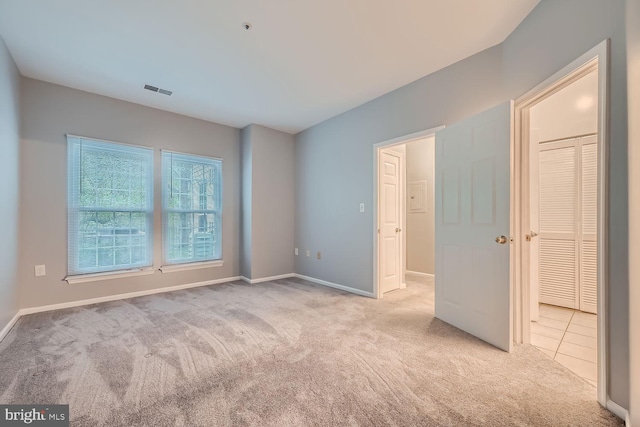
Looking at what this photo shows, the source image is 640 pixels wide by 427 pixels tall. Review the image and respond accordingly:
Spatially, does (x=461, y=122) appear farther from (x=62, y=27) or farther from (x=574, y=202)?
(x=62, y=27)

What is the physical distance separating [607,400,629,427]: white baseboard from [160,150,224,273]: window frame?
174 inches

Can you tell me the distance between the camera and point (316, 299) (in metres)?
3.55

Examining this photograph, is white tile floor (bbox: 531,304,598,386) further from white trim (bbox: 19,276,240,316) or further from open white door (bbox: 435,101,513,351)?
white trim (bbox: 19,276,240,316)

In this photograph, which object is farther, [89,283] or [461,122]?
[89,283]

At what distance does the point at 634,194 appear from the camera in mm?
1352

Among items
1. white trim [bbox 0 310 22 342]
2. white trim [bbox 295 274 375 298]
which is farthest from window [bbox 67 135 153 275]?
white trim [bbox 295 274 375 298]

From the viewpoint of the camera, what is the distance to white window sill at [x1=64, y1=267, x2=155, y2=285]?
10.7ft

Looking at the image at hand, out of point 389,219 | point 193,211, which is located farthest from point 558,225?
point 193,211

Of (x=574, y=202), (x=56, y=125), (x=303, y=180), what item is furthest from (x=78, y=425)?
(x=574, y=202)

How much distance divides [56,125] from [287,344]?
A: 143 inches

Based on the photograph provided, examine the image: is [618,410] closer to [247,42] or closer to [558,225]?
[558,225]

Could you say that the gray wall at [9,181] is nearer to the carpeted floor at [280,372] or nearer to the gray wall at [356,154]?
the carpeted floor at [280,372]

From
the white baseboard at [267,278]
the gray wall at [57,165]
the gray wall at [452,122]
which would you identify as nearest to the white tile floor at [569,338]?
the gray wall at [452,122]

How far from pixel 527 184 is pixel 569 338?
1.44 metres
